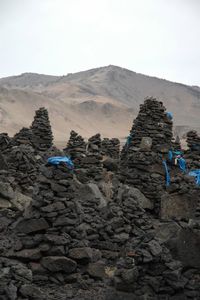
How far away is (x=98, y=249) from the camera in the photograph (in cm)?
1418

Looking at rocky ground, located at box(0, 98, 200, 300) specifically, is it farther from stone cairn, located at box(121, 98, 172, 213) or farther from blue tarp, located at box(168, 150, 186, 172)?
blue tarp, located at box(168, 150, 186, 172)

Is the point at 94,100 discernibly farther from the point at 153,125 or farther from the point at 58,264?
the point at 58,264

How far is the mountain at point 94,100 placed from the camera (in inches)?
4053

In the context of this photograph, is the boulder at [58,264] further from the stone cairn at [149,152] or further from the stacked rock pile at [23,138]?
the stacked rock pile at [23,138]

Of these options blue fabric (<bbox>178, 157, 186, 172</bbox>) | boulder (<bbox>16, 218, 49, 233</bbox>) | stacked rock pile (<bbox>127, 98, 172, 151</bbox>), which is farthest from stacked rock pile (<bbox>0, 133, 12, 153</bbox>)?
boulder (<bbox>16, 218, 49, 233</bbox>)

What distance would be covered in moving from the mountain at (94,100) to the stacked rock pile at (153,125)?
6090 centimetres

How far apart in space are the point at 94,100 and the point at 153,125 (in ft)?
348

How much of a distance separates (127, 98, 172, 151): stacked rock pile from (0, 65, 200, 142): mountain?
60899mm

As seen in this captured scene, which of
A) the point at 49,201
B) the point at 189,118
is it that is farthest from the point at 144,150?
the point at 189,118

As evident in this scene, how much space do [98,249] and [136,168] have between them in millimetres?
6974

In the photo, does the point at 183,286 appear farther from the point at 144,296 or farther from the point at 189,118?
the point at 189,118

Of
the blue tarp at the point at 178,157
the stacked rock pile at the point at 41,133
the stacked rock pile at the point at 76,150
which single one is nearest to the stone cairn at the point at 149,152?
the blue tarp at the point at 178,157

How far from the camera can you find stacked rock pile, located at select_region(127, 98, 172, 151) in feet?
73.2

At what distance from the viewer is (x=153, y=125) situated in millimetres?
22656
